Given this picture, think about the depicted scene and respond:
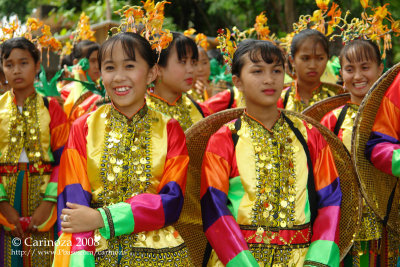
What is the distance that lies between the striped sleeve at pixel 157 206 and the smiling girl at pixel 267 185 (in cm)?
14

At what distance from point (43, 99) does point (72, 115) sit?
Result: 0.47 meters

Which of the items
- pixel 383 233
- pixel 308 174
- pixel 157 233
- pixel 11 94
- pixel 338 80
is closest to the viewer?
pixel 157 233

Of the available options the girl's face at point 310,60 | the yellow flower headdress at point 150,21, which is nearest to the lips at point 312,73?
the girl's face at point 310,60

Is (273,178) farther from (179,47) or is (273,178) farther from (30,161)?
(30,161)

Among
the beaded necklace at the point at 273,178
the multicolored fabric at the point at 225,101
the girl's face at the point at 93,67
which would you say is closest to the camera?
the beaded necklace at the point at 273,178

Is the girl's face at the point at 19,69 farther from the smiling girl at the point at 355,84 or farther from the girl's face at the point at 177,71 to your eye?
the smiling girl at the point at 355,84

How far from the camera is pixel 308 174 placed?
247 cm

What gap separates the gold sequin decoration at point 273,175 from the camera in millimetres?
2385

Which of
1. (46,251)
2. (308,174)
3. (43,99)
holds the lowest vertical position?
(46,251)

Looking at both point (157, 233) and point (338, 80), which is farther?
point (338, 80)

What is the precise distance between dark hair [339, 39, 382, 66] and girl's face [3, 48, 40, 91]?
2.22 m

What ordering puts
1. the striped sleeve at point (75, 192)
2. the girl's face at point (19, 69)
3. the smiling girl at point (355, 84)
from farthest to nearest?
the girl's face at point (19, 69), the smiling girl at point (355, 84), the striped sleeve at point (75, 192)

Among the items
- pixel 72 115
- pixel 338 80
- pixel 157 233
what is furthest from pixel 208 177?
pixel 338 80

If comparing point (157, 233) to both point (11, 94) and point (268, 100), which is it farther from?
point (11, 94)
